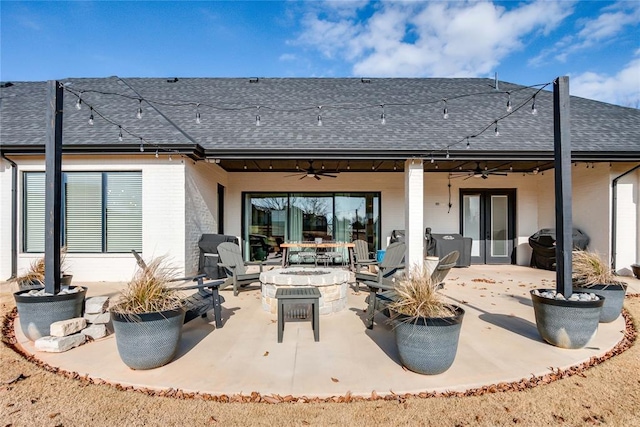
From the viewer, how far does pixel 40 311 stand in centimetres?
348

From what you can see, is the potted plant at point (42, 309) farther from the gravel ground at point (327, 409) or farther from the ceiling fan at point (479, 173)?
the ceiling fan at point (479, 173)

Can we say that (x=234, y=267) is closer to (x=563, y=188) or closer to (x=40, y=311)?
(x=40, y=311)

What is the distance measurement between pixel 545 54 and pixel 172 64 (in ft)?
46.6

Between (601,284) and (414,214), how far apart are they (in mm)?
3634

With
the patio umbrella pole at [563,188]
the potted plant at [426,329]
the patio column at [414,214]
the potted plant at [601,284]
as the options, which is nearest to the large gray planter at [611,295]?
the potted plant at [601,284]

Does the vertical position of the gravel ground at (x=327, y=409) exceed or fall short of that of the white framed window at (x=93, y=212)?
it falls short

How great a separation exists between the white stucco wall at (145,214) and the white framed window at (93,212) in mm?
140

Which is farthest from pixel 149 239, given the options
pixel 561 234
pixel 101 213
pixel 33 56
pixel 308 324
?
pixel 33 56

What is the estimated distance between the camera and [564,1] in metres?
8.73

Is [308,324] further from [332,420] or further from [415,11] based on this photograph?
[415,11]

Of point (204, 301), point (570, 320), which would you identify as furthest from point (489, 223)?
point (204, 301)

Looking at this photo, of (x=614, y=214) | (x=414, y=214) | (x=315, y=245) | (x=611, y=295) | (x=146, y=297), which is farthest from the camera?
(x=315, y=245)

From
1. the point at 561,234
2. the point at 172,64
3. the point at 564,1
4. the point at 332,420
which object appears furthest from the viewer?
the point at 172,64

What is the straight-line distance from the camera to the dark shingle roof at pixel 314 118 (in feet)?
24.3
